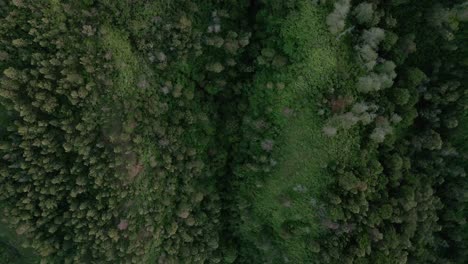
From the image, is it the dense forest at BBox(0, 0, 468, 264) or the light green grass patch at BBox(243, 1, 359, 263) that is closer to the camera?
the dense forest at BBox(0, 0, 468, 264)

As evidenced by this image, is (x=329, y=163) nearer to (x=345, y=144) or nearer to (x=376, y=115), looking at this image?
(x=345, y=144)

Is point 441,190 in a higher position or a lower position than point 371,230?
higher

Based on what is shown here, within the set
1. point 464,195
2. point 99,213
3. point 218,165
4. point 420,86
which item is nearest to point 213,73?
point 218,165

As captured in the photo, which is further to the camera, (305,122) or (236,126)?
(236,126)

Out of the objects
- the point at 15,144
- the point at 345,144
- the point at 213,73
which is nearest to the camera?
the point at 15,144

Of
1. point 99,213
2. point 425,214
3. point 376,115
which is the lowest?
point 99,213

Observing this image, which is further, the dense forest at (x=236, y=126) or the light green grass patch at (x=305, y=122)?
the light green grass patch at (x=305, y=122)

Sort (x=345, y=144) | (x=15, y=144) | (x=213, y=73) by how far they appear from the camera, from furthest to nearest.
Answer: (x=213, y=73)
(x=345, y=144)
(x=15, y=144)

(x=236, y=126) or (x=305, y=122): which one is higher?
(x=305, y=122)
